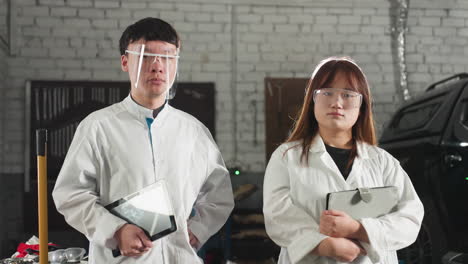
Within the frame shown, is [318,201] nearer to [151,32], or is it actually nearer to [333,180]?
[333,180]

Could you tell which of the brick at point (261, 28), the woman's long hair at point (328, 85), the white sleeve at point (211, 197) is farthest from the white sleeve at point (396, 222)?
the brick at point (261, 28)

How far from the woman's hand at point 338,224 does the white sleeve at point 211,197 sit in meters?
0.36

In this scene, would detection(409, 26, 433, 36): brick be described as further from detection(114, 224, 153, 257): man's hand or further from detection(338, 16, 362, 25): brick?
detection(114, 224, 153, 257): man's hand

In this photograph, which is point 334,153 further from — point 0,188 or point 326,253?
point 0,188

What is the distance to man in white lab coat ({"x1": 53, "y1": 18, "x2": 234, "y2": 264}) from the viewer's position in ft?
4.73

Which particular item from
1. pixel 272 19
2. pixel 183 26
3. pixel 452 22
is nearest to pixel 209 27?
pixel 183 26

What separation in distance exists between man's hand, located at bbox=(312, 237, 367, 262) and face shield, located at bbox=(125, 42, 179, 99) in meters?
0.70

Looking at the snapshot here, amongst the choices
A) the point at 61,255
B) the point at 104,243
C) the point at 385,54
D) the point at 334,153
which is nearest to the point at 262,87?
the point at 385,54

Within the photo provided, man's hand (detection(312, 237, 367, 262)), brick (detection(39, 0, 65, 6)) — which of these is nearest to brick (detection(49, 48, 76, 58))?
brick (detection(39, 0, 65, 6))

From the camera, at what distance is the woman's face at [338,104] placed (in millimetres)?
1578

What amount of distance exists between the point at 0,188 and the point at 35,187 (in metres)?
0.34

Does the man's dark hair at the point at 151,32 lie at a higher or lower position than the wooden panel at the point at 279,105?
higher

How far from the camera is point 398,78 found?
5.64 m

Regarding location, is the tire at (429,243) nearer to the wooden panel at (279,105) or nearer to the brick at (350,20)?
the wooden panel at (279,105)
